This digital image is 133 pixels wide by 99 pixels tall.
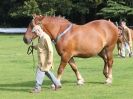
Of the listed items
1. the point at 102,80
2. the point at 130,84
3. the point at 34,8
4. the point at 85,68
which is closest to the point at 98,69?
the point at 85,68

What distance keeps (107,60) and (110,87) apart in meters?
1.42

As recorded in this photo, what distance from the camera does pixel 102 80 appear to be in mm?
15961

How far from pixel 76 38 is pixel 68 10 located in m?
48.7

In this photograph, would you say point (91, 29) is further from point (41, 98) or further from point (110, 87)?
point (41, 98)

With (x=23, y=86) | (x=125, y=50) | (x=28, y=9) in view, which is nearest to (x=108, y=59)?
(x=23, y=86)

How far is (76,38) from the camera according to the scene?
1437cm

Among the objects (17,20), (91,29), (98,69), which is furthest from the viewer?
(17,20)

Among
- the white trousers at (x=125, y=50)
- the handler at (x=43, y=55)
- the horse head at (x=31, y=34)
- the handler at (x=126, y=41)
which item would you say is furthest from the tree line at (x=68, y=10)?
the handler at (x=43, y=55)

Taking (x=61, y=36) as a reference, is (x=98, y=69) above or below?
below

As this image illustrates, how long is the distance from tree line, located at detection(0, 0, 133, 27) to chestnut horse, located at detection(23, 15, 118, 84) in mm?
44938

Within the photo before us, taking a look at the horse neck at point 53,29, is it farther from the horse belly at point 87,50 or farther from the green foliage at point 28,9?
the green foliage at point 28,9

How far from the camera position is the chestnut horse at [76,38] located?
14.1 m

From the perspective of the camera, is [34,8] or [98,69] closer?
[98,69]

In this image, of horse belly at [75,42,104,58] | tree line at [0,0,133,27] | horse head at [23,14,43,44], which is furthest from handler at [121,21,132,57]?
tree line at [0,0,133,27]
